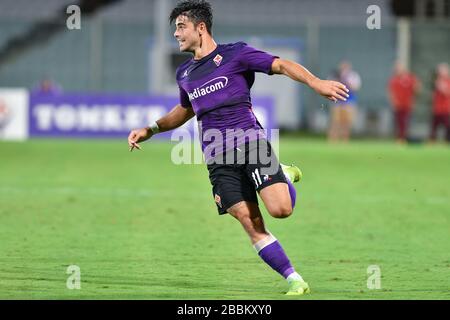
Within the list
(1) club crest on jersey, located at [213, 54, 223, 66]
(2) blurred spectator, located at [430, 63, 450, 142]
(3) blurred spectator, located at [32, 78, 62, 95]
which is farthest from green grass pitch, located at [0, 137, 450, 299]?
(3) blurred spectator, located at [32, 78, 62, 95]

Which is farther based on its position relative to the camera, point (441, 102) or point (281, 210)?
point (441, 102)

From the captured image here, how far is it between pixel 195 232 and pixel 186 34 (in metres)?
4.44

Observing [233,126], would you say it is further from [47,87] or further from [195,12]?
[47,87]

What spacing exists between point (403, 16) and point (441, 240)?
80.5 feet

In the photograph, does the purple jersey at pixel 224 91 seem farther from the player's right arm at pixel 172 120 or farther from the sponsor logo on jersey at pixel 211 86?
the player's right arm at pixel 172 120

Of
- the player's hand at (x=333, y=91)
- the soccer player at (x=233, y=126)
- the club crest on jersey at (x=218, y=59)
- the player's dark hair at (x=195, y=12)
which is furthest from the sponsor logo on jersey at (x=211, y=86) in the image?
the player's hand at (x=333, y=91)

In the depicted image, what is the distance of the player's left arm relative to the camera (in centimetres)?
835

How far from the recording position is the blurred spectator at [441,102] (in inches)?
1259

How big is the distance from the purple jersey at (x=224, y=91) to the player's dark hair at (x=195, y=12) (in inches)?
10.4

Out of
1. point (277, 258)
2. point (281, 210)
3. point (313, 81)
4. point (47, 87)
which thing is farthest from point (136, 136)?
point (47, 87)

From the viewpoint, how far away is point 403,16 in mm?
36125

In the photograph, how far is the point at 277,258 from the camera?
8883 mm

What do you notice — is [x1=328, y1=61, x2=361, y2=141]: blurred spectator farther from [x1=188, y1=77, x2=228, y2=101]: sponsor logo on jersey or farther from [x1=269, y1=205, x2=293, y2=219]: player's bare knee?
[x1=269, y1=205, x2=293, y2=219]: player's bare knee

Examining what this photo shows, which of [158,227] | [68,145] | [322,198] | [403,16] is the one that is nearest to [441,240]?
[158,227]
